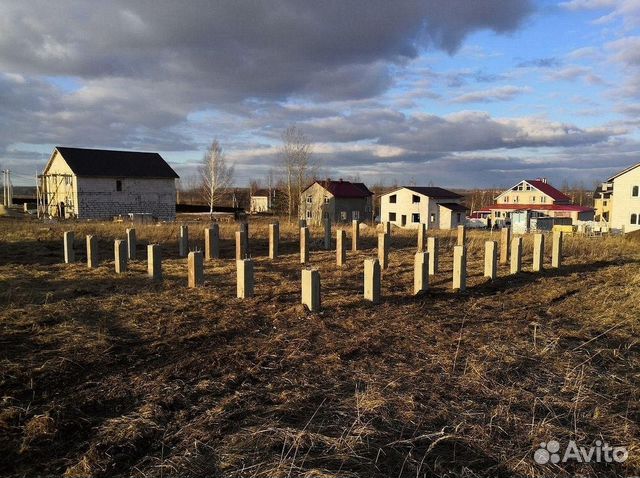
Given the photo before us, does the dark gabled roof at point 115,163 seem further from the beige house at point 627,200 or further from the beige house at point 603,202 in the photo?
the beige house at point 603,202

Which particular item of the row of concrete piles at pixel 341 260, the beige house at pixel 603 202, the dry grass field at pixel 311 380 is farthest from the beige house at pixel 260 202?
the dry grass field at pixel 311 380

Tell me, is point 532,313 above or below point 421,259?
below

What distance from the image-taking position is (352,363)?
4.67 metres

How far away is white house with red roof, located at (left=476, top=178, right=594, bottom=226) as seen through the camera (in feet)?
214

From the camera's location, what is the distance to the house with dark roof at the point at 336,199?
189ft

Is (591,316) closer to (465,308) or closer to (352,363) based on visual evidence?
(465,308)

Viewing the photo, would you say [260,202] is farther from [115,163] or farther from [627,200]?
[627,200]

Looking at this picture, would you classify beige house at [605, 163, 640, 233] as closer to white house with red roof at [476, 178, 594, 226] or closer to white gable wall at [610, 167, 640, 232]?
white gable wall at [610, 167, 640, 232]

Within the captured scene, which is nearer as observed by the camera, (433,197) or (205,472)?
(205,472)

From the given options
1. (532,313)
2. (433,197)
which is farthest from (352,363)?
(433,197)

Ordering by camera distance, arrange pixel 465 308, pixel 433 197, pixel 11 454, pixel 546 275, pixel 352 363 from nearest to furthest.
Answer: pixel 11 454 < pixel 352 363 < pixel 465 308 < pixel 546 275 < pixel 433 197

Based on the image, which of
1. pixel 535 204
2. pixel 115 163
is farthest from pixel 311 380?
pixel 535 204

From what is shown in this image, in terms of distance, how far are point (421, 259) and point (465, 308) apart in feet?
3.84

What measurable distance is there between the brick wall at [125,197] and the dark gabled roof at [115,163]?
54 centimetres
